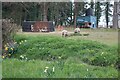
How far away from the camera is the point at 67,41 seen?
25.9ft

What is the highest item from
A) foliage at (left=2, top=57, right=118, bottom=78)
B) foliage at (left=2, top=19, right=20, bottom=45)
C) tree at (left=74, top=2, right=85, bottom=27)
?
tree at (left=74, top=2, right=85, bottom=27)

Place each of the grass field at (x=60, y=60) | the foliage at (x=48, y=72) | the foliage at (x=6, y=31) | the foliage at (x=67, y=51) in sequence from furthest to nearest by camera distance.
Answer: the foliage at (x=6, y=31) → the foliage at (x=67, y=51) → the grass field at (x=60, y=60) → the foliage at (x=48, y=72)

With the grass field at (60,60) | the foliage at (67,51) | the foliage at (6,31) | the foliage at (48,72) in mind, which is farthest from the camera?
the foliage at (6,31)

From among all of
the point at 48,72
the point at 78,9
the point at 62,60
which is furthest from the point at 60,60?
the point at 78,9

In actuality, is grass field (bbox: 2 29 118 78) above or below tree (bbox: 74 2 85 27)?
below

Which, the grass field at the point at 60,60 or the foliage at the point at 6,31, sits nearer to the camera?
the grass field at the point at 60,60

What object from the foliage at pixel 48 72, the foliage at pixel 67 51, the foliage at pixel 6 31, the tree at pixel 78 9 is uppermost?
the tree at pixel 78 9

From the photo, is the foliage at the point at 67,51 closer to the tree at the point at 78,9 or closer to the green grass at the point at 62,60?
the green grass at the point at 62,60

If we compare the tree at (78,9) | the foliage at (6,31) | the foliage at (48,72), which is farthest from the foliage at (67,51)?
the tree at (78,9)

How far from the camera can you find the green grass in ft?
14.5

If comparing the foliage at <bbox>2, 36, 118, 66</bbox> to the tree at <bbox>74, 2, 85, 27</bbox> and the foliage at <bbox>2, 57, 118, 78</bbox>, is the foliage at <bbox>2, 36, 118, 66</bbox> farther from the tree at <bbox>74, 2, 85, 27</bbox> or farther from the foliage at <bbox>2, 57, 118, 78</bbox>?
the tree at <bbox>74, 2, 85, 27</bbox>

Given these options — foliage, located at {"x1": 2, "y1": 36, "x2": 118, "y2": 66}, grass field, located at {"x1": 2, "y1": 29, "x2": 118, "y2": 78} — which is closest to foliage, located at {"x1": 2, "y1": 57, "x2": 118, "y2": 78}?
grass field, located at {"x1": 2, "y1": 29, "x2": 118, "y2": 78}

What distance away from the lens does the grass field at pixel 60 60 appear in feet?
14.5

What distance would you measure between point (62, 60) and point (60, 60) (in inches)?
4.3
